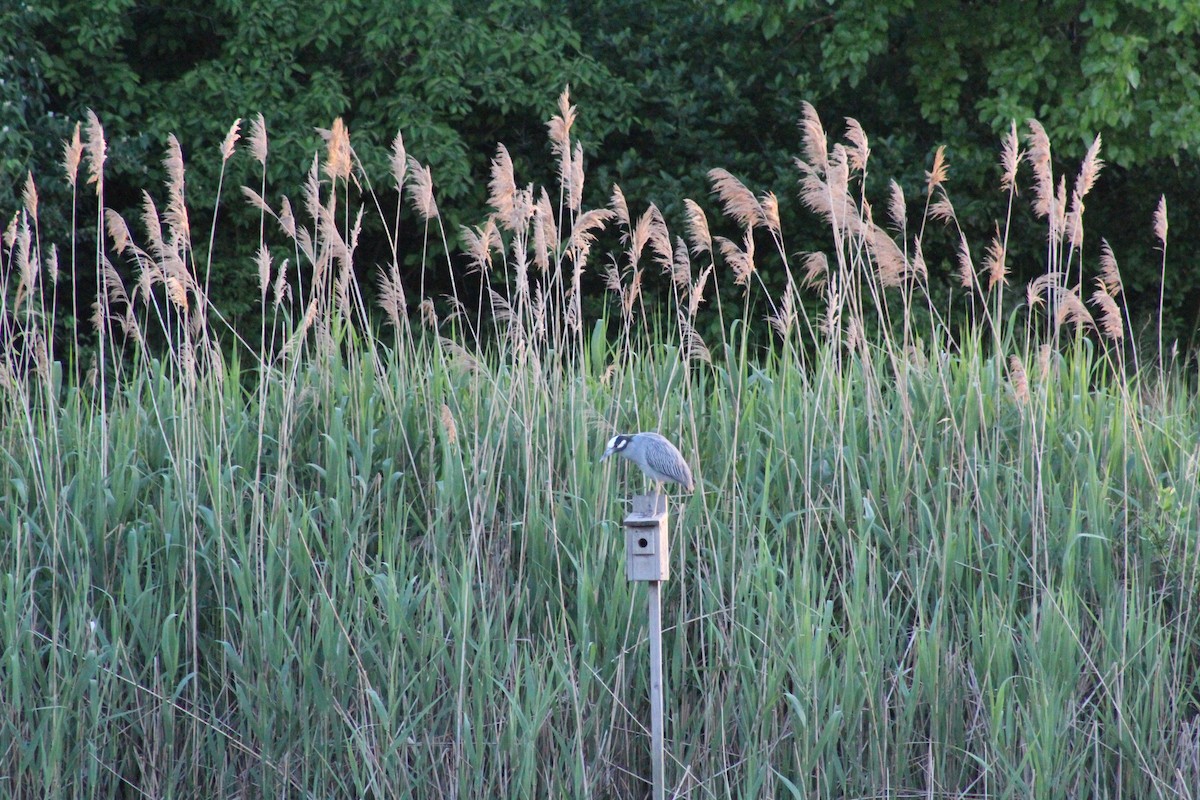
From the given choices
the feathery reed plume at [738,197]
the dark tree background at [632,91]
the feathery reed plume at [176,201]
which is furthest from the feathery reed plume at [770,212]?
the dark tree background at [632,91]

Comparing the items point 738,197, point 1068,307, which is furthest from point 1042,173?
point 738,197

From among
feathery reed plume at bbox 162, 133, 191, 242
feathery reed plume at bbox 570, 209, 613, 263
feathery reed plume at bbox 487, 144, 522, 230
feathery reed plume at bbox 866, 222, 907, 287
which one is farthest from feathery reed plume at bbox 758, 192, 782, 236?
feathery reed plume at bbox 162, 133, 191, 242

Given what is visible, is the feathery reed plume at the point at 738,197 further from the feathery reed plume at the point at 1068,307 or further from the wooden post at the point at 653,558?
the wooden post at the point at 653,558

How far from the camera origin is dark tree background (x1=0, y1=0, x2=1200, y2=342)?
7.33 metres

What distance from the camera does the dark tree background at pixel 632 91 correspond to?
733cm

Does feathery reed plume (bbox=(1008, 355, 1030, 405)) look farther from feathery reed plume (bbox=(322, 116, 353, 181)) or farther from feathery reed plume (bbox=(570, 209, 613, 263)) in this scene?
feathery reed plume (bbox=(322, 116, 353, 181))

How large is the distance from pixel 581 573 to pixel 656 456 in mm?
581

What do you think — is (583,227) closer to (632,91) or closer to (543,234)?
(543,234)

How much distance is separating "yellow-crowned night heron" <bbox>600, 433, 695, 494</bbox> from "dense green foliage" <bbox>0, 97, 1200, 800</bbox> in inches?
20.4

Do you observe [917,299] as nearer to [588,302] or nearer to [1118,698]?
[588,302]

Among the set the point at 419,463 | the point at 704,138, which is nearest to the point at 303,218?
the point at 704,138

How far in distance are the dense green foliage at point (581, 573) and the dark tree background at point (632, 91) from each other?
12.1ft

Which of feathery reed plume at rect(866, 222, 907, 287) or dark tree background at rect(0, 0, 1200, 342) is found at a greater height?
dark tree background at rect(0, 0, 1200, 342)

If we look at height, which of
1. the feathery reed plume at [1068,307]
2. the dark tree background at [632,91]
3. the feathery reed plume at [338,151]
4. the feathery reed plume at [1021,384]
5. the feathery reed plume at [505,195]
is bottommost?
the feathery reed plume at [1021,384]
